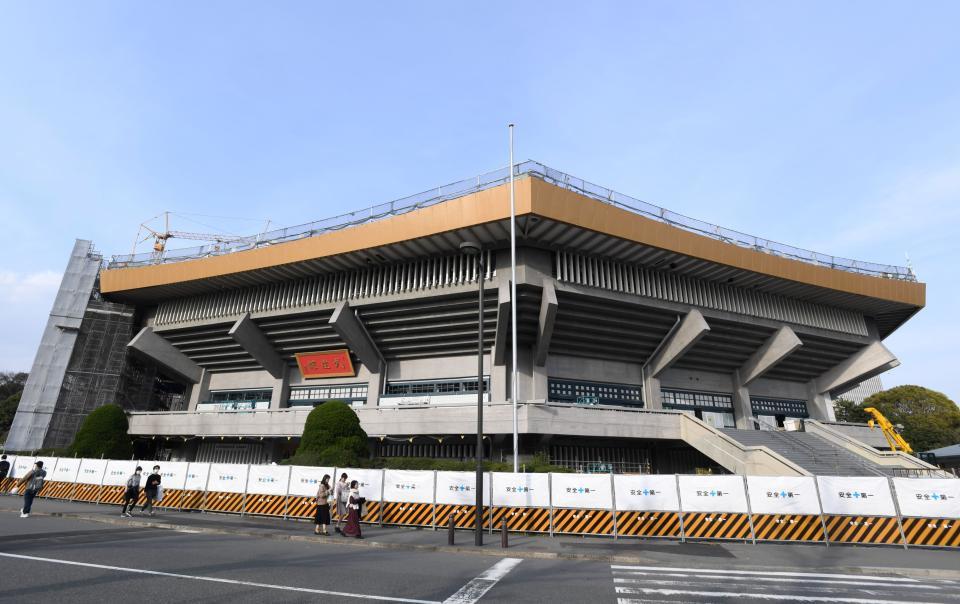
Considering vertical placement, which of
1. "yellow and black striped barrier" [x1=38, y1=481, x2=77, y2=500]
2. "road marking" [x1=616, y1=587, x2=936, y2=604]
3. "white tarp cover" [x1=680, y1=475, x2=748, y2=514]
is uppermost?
"white tarp cover" [x1=680, y1=475, x2=748, y2=514]

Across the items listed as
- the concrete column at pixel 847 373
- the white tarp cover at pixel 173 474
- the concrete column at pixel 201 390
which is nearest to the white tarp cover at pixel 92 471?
the white tarp cover at pixel 173 474

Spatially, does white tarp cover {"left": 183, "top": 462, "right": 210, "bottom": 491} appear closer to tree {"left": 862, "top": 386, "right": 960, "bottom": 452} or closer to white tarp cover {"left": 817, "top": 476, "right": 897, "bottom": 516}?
white tarp cover {"left": 817, "top": 476, "right": 897, "bottom": 516}

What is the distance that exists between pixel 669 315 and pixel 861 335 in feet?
61.5

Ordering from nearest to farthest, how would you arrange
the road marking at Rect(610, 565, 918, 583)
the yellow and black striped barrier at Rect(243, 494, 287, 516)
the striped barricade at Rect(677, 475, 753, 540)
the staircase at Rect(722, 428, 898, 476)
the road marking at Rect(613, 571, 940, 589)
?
the road marking at Rect(613, 571, 940, 589) < the road marking at Rect(610, 565, 918, 583) < the striped barricade at Rect(677, 475, 753, 540) < the yellow and black striped barrier at Rect(243, 494, 287, 516) < the staircase at Rect(722, 428, 898, 476)

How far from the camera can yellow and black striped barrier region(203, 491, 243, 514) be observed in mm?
19234

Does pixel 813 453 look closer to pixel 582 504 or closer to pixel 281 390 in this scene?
pixel 582 504

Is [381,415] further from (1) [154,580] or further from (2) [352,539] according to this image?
(1) [154,580]

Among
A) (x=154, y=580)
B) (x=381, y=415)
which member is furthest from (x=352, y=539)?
(x=381, y=415)

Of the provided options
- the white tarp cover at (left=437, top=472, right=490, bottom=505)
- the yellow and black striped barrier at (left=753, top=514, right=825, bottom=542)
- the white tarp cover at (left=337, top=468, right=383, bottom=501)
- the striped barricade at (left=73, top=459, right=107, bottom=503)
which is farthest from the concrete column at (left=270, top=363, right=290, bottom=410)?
the yellow and black striped barrier at (left=753, top=514, right=825, bottom=542)

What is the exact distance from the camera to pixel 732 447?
2531cm

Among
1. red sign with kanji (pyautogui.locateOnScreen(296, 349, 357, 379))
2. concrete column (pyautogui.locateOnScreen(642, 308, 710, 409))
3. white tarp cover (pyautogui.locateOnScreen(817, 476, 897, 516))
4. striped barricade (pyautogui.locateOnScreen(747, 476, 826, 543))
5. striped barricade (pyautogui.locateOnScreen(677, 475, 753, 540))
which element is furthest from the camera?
red sign with kanji (pyautogui.locateOnScreen(296, 349, 357, 379))

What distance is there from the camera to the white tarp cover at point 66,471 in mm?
22859

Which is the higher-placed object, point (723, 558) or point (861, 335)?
point (861, 335)

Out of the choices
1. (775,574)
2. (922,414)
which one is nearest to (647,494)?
(775,574)
